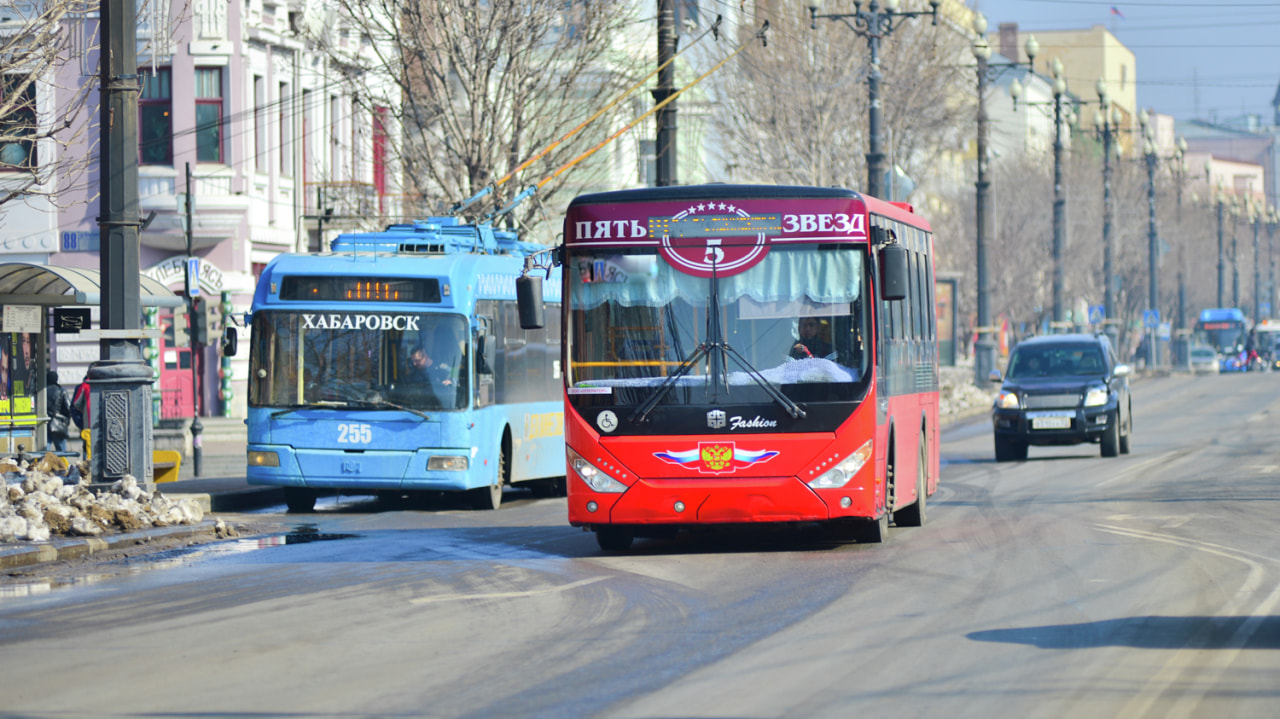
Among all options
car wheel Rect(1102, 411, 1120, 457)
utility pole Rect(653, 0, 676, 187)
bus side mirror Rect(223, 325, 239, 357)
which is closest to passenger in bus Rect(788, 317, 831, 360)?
bus side mirror Rect(223, 325, 239, 357)

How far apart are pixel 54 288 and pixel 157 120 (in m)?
16.6

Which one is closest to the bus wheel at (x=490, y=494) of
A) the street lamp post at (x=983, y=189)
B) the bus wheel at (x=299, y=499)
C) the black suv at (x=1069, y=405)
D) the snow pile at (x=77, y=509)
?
the bus wheel at (x=299, y=499)

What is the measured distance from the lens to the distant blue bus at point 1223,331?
9756cm

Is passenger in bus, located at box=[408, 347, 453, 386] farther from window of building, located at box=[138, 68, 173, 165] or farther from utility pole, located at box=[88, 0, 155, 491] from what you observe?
window of building, located at box=[138, 68, 173, 165]

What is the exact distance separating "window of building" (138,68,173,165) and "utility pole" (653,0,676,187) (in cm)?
1630

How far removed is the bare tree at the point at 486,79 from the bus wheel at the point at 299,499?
33.2 feet

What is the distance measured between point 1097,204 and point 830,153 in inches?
1621

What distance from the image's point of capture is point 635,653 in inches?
363

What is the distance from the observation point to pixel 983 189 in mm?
42750

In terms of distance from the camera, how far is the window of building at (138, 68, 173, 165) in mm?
38344

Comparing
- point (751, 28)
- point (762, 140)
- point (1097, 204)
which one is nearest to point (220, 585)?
point (751, 28)

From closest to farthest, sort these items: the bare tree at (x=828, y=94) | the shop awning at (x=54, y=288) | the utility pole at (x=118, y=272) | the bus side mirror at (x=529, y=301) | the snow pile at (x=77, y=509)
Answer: the bus side mirror at (x=529, y=301), the snow pile at (x=77, y=509), the utility pole at (x=118, y=272), the shop awning at (x=54, y=288), the bare tree at (x=828, y=94)

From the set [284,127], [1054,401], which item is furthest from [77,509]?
[284,127]

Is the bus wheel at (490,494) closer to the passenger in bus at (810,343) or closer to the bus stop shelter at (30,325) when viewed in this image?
the bus stop shelter at (30,325)
